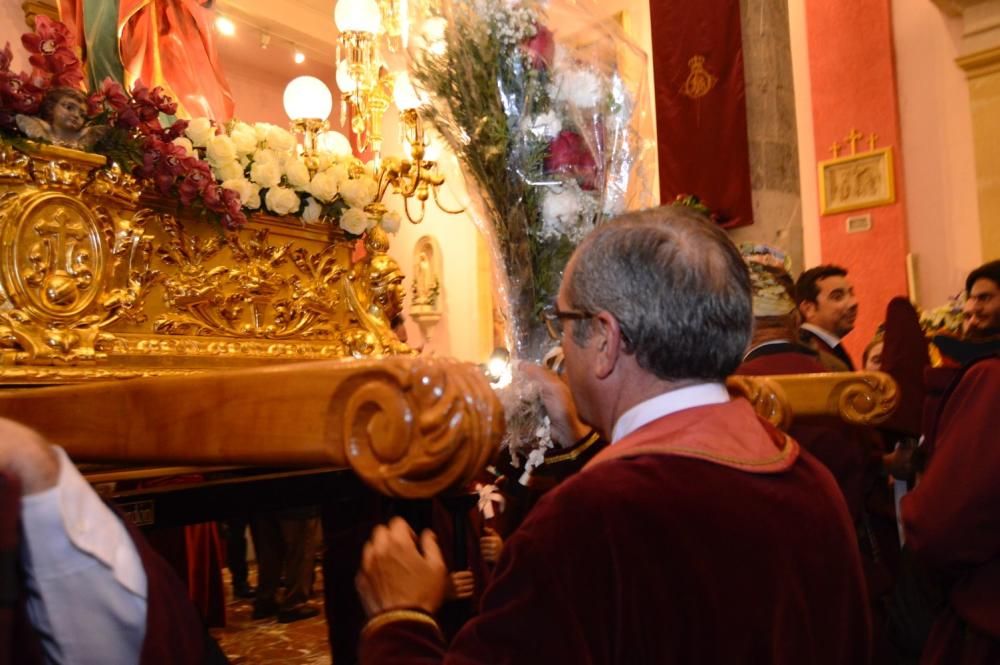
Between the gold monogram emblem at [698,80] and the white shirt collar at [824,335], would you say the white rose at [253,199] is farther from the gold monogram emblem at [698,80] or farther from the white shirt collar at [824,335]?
the gold monogram emblem at [698,80]

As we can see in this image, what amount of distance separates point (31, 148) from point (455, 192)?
821mm

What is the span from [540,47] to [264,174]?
81cm

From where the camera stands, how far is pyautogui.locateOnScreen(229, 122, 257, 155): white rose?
7.22ft

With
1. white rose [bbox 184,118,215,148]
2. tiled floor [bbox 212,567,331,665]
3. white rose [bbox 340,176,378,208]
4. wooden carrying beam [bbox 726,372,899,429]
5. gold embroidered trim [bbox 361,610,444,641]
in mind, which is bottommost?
tiled floor [bbox 212,567,331,665]

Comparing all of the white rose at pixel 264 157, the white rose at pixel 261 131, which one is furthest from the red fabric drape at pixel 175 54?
the white rose at pixel 264 157

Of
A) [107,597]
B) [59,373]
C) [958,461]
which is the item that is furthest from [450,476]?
[958,461]

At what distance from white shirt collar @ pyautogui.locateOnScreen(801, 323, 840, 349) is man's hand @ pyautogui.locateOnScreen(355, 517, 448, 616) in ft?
10.0

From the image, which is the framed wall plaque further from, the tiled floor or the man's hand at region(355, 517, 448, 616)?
the man's hand at region(355, 517, 448, 616)

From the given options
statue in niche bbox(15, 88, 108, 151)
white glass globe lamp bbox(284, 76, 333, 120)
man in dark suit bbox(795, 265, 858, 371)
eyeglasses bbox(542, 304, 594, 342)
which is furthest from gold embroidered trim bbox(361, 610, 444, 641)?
man in dark suit bbox(795, 265, 858, 371)

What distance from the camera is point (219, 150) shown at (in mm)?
2104

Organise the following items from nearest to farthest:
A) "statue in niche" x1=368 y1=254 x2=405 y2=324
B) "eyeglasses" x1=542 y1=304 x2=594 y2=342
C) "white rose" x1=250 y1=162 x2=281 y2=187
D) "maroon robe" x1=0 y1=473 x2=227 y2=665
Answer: "maroon robe" x1=0 y1=473 x2=227 y2=665, "eyeglasses" x1=542 y1=304 x2=594 y2=342, "white rose" x1=250 y1=162 x2=281 y2=187, "statue in niche" x1=368 y1=254 x2=405 y2=324

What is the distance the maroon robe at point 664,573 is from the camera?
3.79 feet

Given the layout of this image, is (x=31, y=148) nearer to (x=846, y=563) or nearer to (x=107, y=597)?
(x=107, y=597)

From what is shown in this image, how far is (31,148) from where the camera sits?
5.33ft
